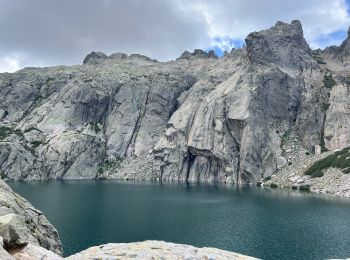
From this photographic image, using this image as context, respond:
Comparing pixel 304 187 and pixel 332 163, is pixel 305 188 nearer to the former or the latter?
pixel 304 187

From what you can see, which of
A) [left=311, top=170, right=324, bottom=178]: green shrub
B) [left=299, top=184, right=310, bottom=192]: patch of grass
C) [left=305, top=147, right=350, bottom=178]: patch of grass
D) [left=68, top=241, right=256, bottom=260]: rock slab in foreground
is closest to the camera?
[left=68, top=241, right=256, bottom=260]: rock slab in foreground

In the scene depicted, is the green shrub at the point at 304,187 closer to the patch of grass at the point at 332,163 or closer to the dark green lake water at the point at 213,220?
the patch of grass at the point at 332,163

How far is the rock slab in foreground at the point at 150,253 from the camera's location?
2485 cm

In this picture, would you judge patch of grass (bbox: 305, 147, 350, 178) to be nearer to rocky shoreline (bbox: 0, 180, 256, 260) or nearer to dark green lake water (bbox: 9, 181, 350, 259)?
dark green lake water (bbox: 9, 181, 350, 259)

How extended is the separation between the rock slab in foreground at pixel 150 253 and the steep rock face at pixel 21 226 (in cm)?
369

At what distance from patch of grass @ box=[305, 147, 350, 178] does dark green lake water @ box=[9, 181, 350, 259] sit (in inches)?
919

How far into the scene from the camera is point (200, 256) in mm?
25766

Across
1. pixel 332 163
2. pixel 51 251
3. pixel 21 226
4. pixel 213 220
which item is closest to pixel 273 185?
pixel 332 163

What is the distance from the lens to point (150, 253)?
83.6 ft

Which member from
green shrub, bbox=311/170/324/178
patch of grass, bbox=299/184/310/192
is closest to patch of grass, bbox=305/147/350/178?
green shrub, bbox=311/170/324/178

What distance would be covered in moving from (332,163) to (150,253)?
160623mm

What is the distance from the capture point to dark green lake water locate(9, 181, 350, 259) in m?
75.8

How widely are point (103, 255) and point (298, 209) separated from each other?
102 metres

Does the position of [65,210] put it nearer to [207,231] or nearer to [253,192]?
[207,231]
